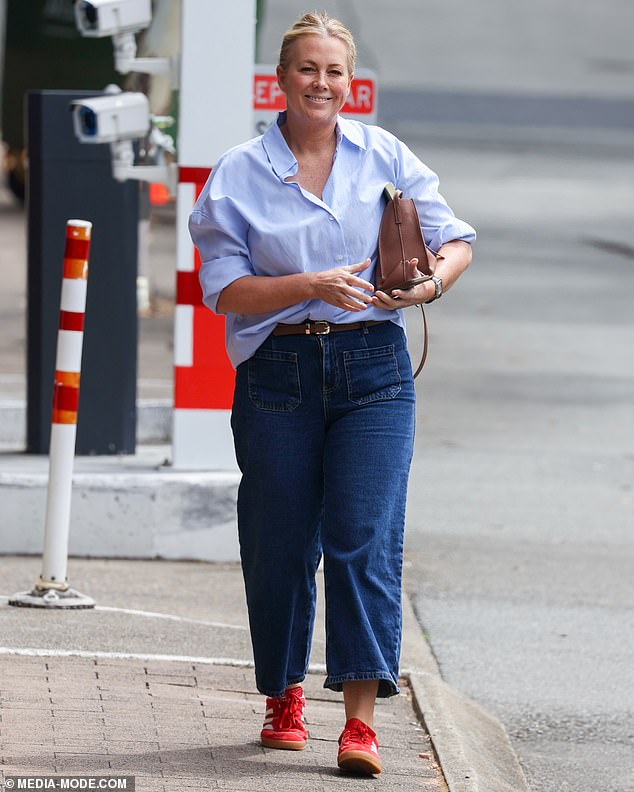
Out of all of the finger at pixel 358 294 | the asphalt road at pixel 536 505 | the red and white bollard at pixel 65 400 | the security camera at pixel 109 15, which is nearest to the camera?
the finger at pixel 358 294

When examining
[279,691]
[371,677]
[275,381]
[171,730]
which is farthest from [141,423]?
[371,677]

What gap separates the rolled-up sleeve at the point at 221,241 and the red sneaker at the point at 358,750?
1.14 meters

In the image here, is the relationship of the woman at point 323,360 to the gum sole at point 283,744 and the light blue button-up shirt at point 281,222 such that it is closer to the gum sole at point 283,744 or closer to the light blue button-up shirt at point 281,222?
the light blue button-up shirt at point 281,222

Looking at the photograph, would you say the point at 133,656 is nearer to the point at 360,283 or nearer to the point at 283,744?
the point at 283,744

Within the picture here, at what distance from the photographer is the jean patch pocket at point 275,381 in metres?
4.61

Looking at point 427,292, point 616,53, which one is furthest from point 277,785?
point 616,53

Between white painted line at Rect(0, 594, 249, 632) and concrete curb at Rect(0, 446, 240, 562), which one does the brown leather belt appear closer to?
white painted line at Rect(0, 594, 249, 632)

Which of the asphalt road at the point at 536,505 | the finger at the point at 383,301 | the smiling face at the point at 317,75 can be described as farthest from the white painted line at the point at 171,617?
the smiling face at the point at 317,75

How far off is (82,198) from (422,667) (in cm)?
307

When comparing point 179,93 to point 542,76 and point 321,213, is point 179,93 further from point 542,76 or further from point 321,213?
point 542,76

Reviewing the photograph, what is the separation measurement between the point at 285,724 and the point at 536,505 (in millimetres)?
4210

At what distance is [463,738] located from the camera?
523 cm

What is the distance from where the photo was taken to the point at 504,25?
46.3 metres

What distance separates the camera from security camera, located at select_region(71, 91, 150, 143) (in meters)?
7.18
